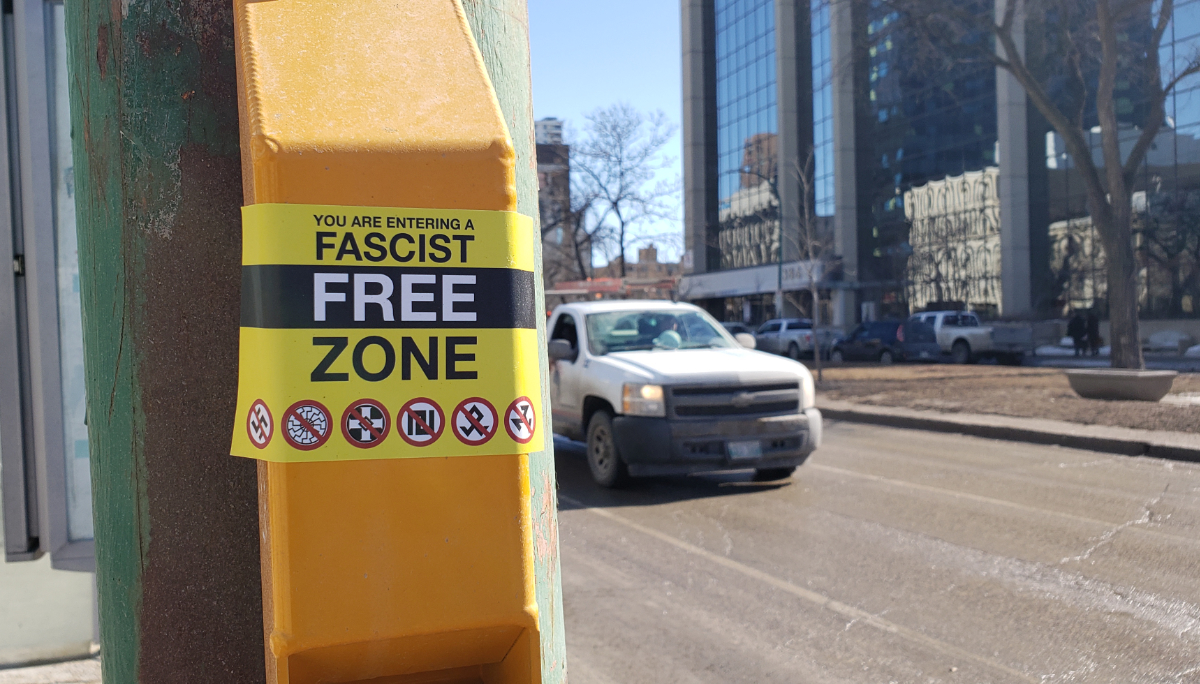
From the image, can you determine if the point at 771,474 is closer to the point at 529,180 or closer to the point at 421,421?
the point at 529,180

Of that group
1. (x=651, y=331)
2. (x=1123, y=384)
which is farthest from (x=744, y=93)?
(x=651, y=331)

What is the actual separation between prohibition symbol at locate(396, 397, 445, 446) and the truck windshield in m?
7.87

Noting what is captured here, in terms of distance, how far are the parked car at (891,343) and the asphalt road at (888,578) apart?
24.8 meters

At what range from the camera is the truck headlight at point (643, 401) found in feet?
27.9

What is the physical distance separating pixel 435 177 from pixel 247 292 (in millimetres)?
423

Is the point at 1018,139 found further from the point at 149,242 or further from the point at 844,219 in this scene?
the point at 149,242

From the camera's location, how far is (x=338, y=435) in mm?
1805

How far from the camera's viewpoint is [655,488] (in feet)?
30.4

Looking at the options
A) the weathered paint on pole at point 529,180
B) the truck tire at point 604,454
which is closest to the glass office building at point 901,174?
the truck tire at point 604,454

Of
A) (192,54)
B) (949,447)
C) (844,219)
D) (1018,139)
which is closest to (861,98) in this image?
(844,219)

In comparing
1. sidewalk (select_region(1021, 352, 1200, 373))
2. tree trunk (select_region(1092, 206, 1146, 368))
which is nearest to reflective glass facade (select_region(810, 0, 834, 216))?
sidewalk (select_region(1021, 352, 1200, 373))

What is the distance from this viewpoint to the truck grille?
852 cm

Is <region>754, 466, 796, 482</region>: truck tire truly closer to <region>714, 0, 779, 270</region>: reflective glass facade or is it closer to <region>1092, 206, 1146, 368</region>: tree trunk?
<region>1092, 206, 1146, 368</region>: tree trunk

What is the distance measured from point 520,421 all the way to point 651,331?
8.20 meters
